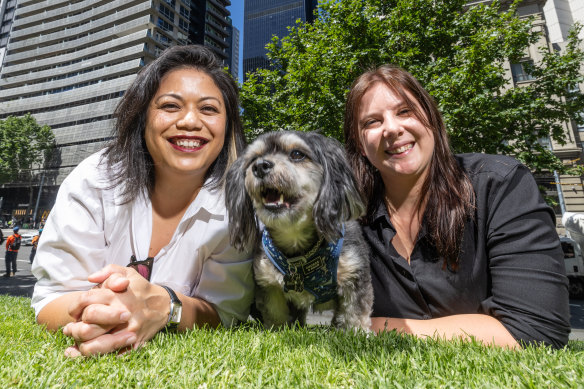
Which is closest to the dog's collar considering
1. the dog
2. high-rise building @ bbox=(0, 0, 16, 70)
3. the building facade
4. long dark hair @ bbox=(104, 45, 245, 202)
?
the dog

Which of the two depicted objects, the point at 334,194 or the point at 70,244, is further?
the point at 334,194

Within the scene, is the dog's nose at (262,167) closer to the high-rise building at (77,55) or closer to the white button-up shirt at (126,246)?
the white button-up shirt at (126,246)

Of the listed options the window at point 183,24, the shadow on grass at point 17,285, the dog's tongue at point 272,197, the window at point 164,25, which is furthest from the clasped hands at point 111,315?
the window at point 183,24

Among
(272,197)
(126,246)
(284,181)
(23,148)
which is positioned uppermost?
(23,148)

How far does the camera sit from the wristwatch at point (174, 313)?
2178mm

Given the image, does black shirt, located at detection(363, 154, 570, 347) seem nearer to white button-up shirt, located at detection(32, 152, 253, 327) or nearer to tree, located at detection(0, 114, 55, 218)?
white button-up shirt, located at detection(32, 152, 253, 327)

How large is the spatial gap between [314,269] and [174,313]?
3.80ft

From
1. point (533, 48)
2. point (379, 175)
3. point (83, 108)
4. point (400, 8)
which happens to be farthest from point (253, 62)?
point (379, 175)

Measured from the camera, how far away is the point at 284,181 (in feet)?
9.04

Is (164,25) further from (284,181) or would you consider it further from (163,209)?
(284,181)

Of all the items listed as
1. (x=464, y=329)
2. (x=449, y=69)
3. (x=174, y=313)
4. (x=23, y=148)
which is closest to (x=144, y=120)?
(x=174, y=313)

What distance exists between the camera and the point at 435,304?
2.68m

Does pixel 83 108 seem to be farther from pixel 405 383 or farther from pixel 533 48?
pixel 405 383

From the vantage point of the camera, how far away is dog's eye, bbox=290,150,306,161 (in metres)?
3.03
